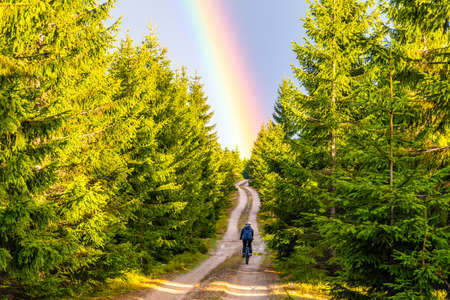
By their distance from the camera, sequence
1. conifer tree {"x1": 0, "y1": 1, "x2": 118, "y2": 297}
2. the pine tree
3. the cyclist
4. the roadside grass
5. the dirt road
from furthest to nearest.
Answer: the cyclist → the dirt road → the roadside grass → conifer tree {"x1": 0, "y1": 1, "x2": 118, "y2": 297} → the pine tree

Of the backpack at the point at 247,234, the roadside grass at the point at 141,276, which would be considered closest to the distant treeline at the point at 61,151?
the roadside grass at the point at 141,276

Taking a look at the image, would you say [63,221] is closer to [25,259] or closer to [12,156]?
[25,259]

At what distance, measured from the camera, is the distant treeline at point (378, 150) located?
16.1 feet

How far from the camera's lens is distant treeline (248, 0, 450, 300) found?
16.1 feet

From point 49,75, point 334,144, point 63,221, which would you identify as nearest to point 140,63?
point 49,75

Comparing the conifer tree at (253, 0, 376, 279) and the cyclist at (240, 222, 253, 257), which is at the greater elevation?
the conifer tree at (253, 0, 376, 279)

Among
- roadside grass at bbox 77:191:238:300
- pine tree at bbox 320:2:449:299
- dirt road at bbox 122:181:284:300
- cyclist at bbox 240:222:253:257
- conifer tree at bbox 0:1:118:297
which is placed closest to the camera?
pine tree at bbox 320:2:449:299

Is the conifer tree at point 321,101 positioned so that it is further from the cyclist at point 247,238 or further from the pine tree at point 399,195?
the cyclist at point 247,238

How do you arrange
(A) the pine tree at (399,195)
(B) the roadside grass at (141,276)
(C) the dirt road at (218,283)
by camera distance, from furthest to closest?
1. (C) the dirt road at (218,283)
2. (B) the roadside grass at (141,276)
3. (A) the pine tree at (399,195)

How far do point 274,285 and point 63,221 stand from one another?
903cm

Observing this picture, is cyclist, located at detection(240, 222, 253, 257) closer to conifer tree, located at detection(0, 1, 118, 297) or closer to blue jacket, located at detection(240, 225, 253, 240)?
blue jacket, located at detection(240, 225, 253, 240)

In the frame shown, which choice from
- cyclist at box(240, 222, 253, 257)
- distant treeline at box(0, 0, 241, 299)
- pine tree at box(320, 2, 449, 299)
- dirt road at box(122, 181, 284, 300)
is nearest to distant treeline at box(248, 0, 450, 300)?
pine tree at box(320, 2, 449, 299)

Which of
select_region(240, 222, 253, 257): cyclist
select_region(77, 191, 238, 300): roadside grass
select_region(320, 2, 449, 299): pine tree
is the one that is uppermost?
select_region(320, 2, 449, 299): pine tree

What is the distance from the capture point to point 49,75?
7.58 metres
